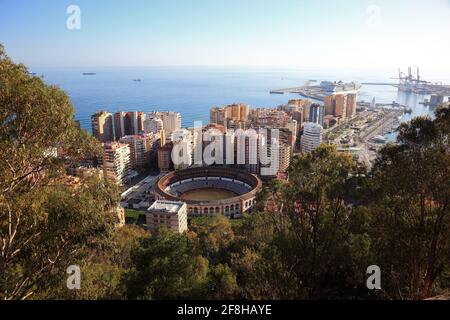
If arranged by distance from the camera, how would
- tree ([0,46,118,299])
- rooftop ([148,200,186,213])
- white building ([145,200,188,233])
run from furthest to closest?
rooftop ([148,200,186,213]) < white building ([145,200,188,233]) < tree ([0,46,118,299])

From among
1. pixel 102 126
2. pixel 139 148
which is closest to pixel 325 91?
pixel 102 126

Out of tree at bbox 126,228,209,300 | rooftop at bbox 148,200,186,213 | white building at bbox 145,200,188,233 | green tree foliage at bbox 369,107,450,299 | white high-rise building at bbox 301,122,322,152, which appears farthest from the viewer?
white high-rise building at bbox 301,122,322,152

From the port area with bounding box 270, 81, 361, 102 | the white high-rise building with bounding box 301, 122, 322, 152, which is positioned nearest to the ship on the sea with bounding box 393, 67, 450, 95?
the port area with bounding box 270, 81, 361, 102

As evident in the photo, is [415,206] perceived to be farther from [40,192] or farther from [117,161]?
[117,161]

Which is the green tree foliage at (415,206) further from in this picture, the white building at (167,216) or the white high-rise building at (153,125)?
the white high-rise building at (153,125)

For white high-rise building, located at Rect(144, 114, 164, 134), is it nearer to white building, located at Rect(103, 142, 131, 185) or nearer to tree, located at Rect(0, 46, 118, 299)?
white building, located at Rect(103, 142, 131, 185)
